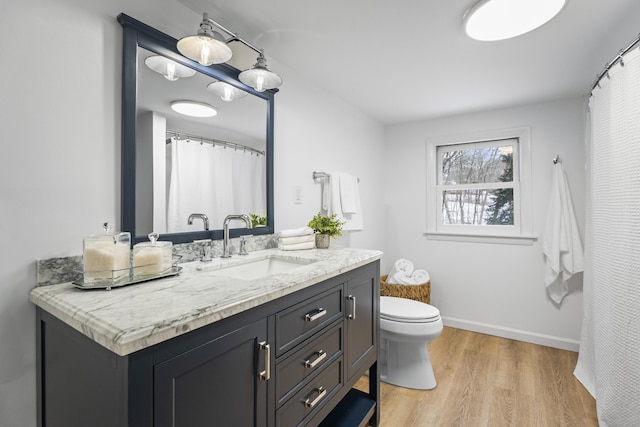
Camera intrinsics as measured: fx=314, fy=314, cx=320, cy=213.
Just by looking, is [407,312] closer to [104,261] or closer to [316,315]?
[316,315]

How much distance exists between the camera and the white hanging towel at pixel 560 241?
2605 millimetres

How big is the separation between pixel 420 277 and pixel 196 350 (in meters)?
2.62

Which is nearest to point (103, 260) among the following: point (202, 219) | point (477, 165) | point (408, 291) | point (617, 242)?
point (202, 219)

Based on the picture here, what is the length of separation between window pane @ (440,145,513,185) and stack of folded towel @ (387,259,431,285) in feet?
3.28

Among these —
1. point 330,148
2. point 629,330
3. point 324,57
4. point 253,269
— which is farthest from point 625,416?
point 324,57

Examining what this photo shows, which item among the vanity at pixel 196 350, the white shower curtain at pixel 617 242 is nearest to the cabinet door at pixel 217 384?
the vanity at pixel 196 350

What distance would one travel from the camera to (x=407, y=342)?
81.3 inches

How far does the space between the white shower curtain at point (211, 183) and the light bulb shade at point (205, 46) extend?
0.39 meters

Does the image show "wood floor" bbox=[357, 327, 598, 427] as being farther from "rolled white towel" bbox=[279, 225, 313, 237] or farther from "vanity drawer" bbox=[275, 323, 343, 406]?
"rolled white towel" bbox=[279, 225, 313, 237]

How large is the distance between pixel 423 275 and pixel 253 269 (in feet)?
6.60

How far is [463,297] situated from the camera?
317 cm

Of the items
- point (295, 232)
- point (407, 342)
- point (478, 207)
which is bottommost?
point (407, 342)

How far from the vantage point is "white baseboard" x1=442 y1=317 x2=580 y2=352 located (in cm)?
271

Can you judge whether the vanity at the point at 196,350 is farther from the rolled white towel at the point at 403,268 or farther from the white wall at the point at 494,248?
the white wall at the point at 494,248
